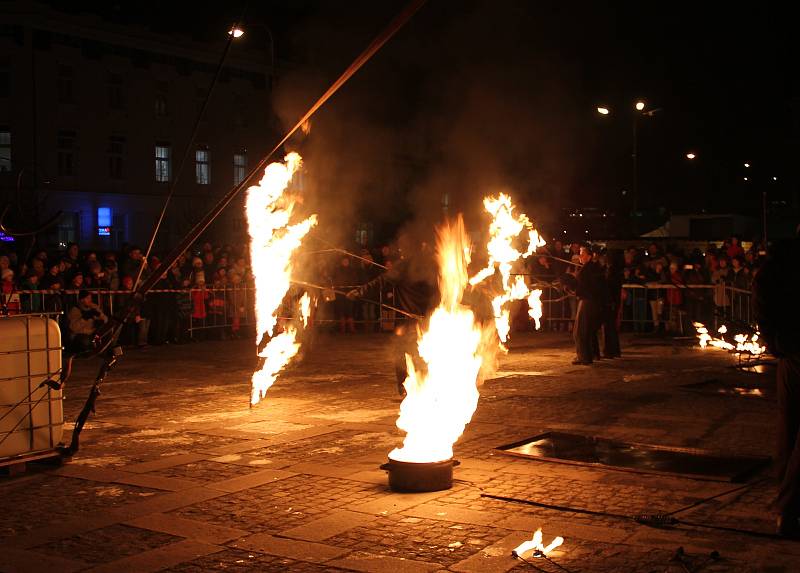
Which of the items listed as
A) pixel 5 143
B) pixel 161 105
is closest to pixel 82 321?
pixel 5 143

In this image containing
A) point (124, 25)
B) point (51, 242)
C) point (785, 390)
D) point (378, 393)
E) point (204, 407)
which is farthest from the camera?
point (124, 25)

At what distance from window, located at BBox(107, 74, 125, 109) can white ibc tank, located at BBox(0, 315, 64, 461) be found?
38996 millimetres

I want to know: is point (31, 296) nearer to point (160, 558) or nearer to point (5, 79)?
point (160, 558)

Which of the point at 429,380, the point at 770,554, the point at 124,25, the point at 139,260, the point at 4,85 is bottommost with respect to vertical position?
the point at 770,554

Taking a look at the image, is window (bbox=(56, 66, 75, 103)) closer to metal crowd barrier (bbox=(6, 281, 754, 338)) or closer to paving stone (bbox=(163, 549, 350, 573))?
metal crowd barrier (bbox=(6, 281, 754, 338))

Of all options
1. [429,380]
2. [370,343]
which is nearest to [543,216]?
[370,343]

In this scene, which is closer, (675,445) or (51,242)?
(675,445)

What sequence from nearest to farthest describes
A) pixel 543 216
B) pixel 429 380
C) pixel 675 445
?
pixel 429 380, pixel 675 445, pixel 543 216

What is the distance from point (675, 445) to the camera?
28.7ft

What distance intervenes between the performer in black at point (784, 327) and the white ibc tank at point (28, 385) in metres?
5.79

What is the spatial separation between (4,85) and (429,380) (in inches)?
1496

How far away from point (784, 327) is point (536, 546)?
2.21m

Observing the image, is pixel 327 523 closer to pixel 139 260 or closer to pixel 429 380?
pixel 429 380

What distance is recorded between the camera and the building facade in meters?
40.7
